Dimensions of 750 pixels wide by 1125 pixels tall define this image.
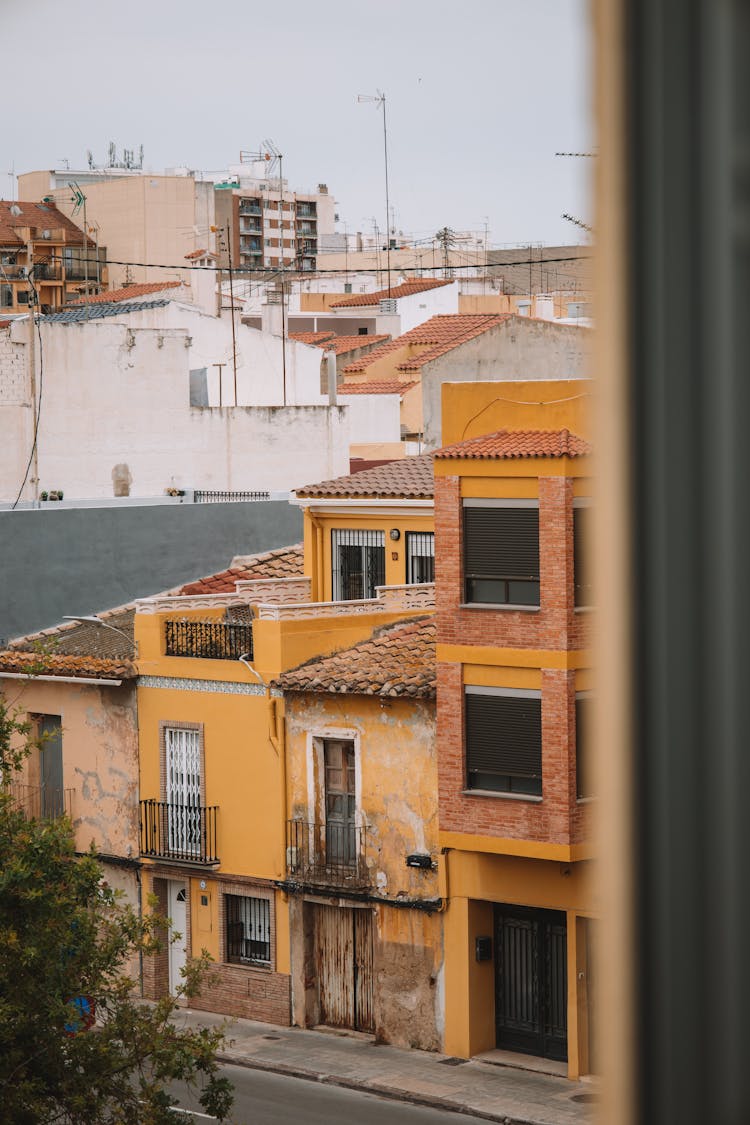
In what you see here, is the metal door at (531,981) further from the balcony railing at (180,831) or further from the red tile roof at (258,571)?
the red tile roof at (258,571)

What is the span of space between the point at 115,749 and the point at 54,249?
53314 mm

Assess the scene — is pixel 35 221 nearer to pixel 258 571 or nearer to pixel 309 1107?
pixel 258 571

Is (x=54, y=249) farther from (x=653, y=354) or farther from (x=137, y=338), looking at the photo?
(x=653, y=354)

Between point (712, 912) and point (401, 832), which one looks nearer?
point (712, 912)

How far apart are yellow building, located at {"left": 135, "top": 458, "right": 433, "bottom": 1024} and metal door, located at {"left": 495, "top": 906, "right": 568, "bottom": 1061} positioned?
302cm

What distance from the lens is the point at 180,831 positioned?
2248 centimetres

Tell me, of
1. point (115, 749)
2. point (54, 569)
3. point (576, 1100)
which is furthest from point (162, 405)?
point (576, 1100)

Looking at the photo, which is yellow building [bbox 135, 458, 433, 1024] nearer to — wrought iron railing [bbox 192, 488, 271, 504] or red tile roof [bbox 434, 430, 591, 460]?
red tile roof [bbox 434, 430, 591, 460]

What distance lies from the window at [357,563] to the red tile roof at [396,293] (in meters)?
33.1

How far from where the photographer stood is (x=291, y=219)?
9900 centimetres

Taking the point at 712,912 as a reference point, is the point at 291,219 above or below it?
above

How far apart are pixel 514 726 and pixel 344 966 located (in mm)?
4415

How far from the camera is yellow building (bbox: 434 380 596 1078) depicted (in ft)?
58.5

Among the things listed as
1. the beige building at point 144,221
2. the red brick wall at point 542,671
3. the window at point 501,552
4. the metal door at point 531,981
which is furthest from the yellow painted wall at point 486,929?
the beige building at point 144,221
